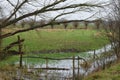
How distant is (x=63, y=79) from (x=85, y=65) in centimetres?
626

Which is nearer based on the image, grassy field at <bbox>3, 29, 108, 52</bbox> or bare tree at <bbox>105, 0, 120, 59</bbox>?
bare tree at <bbox>105, 0, 120, 59</bbox>

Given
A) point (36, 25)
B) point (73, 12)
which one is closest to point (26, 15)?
point (36, 25)

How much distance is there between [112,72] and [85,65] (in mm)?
4320

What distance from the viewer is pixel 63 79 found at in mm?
17625

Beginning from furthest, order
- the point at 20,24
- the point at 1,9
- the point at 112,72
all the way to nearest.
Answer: the point at 112,72, the point at 20,24, the point at 1,9

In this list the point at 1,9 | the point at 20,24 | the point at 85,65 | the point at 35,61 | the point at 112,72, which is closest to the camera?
the point at 1,9

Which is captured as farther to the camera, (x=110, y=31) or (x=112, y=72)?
(x=110, y=31)

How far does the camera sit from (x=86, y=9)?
55.0 feet

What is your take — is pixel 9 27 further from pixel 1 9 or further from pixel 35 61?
pixel 35 61

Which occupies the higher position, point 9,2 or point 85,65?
point 9,2

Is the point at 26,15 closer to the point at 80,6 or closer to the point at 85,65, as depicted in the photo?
the point at 80,6

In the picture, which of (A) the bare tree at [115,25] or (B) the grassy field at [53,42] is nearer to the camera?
(A) the bare tree at [115,25]

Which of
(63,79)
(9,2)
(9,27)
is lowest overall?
(63,79)

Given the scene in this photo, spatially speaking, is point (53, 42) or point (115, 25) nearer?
point (115, 25)
